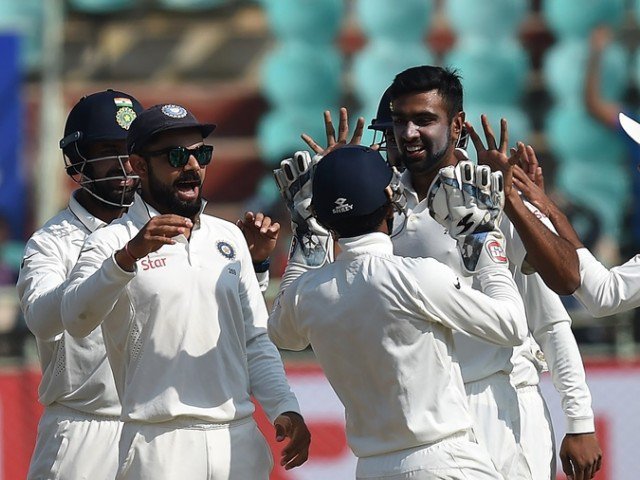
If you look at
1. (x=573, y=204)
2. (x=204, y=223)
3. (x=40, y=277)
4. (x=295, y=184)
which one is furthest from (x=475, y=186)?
(x=573, y=204)

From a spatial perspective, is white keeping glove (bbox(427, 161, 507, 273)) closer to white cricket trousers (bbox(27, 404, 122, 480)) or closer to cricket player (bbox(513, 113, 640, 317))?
cricket player (bbox(513, 113, 640, 317))

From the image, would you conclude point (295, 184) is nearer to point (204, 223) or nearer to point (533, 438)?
point (204, 223)

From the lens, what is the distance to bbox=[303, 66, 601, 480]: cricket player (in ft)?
15.6

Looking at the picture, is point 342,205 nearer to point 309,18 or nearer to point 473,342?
point 473,342

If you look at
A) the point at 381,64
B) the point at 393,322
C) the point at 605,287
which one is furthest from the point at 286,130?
the point at 393,322

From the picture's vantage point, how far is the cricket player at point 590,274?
4688mm

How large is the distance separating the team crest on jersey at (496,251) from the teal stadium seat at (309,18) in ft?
29.8

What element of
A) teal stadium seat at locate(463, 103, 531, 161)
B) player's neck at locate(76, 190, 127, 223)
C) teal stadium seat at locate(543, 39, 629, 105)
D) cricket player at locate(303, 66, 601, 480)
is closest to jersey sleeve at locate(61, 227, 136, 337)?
player's neck at locate(76, 190, 127, 223)

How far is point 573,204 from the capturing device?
11.2m

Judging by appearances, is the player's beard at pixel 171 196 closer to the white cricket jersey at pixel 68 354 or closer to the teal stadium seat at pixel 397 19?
the white cricket jersey at pixel 68 354

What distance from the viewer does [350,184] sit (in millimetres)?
4117

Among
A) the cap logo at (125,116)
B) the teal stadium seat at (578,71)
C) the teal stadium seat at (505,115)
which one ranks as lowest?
the teal stadium seat at (505,115)

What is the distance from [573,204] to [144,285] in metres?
7.22

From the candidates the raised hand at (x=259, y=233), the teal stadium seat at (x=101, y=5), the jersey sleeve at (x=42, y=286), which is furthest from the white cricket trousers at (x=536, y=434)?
the teal stadium seat at (x=101, y=5)
